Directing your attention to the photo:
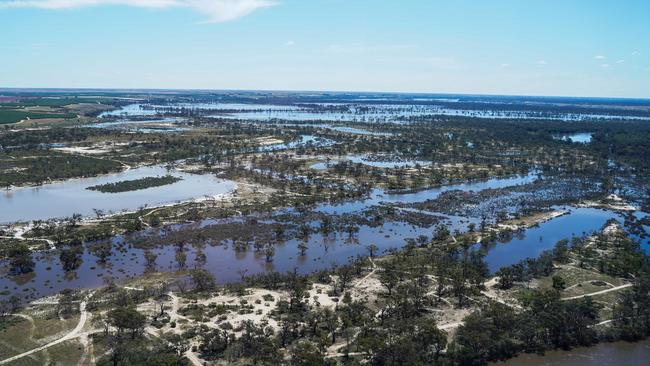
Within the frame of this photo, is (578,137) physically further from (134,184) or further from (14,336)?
(14,336)

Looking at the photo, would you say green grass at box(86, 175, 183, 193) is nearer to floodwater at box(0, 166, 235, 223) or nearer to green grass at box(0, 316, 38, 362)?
floodwater at box(0, 166, 235, 223)

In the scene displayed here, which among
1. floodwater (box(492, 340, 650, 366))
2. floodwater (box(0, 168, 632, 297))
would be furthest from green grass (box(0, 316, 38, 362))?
floodwater (box(492, 340, 650, 366))

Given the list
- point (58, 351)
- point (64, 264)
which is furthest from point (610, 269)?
point (64, 264)

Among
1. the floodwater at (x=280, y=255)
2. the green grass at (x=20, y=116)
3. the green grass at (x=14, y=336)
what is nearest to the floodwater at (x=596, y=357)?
the floodwater at (x=280, y=255)

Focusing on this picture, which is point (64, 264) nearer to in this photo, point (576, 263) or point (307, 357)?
point (307, 357)

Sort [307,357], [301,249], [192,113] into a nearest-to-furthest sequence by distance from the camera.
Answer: [307,357]
[301,249]
[192,113]

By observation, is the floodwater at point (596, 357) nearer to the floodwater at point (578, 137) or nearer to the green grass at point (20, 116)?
the floodwater at point (578, 137)
